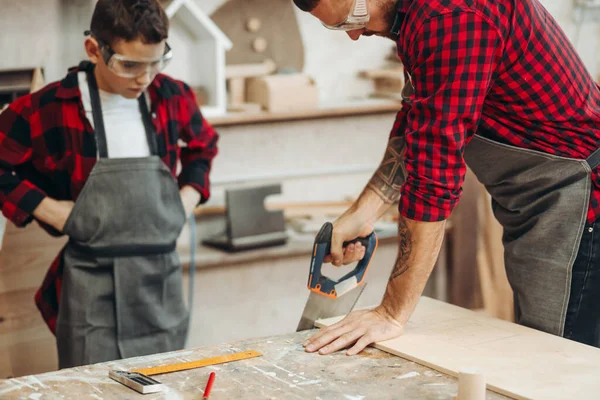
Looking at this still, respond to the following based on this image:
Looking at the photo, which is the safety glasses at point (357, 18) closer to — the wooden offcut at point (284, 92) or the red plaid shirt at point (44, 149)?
the red plaid shirt at point (44, 149)

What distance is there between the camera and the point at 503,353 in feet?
5.59

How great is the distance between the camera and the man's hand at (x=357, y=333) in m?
1.75

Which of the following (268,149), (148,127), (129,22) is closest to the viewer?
(129,22)

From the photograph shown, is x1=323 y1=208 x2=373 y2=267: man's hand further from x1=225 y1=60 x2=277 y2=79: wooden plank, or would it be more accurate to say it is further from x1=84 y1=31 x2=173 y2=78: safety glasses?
x1=225 y1=60 x2=277 y2=79: wooden plank

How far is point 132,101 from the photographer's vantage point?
2.58 m

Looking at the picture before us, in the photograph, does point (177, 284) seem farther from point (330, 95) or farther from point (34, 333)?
point (330, 95)

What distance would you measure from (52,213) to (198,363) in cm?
100

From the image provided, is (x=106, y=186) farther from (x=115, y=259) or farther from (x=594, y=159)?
(x=594, y=159)

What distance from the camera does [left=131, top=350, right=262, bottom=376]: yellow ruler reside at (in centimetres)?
162

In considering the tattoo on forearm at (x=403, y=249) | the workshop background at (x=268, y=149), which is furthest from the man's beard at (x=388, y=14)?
the workshop background at (x=268, y=149)

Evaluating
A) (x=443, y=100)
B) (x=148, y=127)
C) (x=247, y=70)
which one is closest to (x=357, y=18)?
(x=443, y=100)

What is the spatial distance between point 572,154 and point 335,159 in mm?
2039

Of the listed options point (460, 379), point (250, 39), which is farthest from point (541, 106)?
point (250, 39)

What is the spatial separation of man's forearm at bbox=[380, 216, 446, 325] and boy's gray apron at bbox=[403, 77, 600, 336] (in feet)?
0.90
